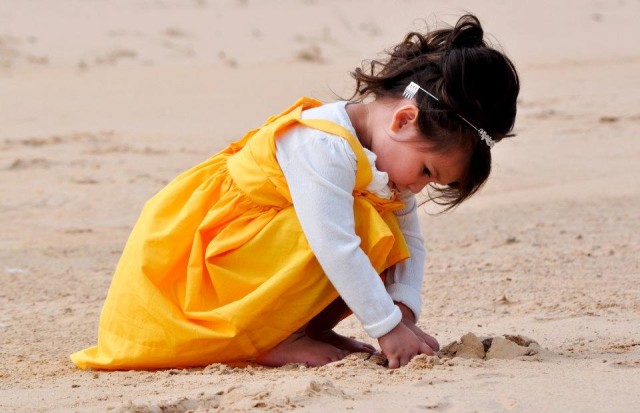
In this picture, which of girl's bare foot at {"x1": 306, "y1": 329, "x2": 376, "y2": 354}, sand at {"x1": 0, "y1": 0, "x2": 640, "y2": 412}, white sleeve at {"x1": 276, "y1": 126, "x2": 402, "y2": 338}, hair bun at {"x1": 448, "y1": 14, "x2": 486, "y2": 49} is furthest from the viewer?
girl's bare foot at {"x1": 306, "y1": 329, "x2": 376, "y2": 354}

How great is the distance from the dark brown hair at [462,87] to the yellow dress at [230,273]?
208mm

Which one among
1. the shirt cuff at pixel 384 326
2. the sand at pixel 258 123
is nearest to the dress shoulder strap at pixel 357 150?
the shirt cuff at pixel 384 326

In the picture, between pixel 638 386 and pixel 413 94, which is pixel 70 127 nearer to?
pixel 413 94

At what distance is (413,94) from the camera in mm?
2721

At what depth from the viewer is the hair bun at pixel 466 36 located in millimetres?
2736

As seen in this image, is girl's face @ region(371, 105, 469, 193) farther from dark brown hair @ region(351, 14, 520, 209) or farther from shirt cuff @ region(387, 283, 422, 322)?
shirt cuff @ region(387, 283, 422, 322)

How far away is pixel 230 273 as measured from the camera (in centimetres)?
274

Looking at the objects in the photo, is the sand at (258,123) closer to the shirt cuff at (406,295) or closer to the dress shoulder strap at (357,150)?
the shirt cuff at (406,295)

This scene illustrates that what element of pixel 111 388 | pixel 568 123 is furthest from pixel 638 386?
pixel 568 123

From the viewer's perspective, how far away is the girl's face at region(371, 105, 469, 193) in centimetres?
270

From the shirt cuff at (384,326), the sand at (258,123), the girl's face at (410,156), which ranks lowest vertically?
the sand at (258,123)

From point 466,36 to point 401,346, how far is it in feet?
2.62

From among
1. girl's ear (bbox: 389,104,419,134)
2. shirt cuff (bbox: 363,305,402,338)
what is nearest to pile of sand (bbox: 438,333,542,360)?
shirt cuff (bbox: 363,305,402,338)

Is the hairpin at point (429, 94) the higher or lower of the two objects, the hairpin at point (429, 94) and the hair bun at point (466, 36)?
the lower
